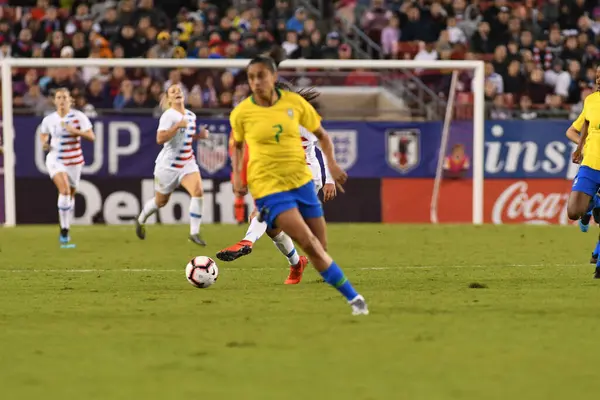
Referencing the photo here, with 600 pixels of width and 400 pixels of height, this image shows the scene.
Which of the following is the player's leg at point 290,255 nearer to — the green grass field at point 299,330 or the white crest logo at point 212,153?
the green grass field at point 299,330

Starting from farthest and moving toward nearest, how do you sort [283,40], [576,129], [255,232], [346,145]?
[283,40], [346,145], [576,129], [255,232]

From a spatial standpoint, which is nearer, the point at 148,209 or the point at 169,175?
the point at 169,175

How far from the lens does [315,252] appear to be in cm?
823

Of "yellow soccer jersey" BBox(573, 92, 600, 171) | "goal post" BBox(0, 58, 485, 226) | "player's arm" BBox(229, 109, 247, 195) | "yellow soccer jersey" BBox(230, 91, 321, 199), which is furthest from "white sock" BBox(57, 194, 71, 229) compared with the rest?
"yellow soccer jersey" BBox(230, 91, 321, 199)

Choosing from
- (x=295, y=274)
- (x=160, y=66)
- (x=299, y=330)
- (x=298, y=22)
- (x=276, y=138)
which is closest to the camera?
(x=299, y=330)

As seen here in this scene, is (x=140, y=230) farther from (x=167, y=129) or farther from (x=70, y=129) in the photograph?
(x=167, y=129)

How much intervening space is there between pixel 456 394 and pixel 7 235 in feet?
47.8

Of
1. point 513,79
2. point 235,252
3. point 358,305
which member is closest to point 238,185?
point 358,305

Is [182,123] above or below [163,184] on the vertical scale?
above

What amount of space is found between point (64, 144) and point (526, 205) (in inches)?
357

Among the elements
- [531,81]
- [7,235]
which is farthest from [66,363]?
[531,81]

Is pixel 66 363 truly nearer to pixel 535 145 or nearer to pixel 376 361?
pixel 376 361

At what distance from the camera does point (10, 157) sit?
20844 mm

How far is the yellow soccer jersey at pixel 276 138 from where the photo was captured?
8.53 meters
